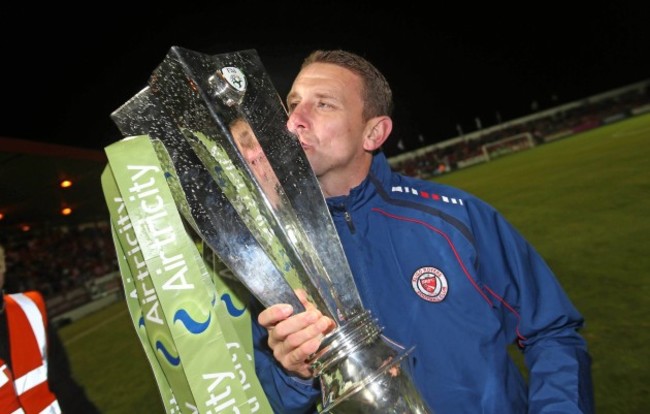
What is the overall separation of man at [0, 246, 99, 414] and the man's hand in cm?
190

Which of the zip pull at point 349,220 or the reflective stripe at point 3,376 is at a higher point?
the zip pull at point 349,220

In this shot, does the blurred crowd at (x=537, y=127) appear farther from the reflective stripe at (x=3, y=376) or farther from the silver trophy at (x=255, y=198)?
the silver trophy at (x=255, y=198)

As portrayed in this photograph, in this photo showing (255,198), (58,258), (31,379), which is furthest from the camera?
Answer: (58,258)

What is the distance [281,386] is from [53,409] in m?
1.83

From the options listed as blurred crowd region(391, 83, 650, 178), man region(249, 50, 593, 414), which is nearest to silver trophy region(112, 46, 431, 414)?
man region(249, 50, 593, 414)

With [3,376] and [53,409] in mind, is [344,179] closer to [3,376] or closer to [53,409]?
[3,376]

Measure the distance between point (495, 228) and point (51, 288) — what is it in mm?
17052

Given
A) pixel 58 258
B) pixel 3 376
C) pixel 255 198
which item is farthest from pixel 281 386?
pixel 58 258

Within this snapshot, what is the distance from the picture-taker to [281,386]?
3.33ft

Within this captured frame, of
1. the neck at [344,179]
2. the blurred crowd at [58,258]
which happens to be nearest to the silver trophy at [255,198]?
the neck at [344,179]

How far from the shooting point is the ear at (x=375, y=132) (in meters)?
1.31

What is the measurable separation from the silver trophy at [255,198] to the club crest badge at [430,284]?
35 centimetres

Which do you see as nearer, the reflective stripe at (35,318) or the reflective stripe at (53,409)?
the reflective stripe at (53,409)

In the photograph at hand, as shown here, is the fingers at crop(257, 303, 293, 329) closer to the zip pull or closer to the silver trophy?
the silver trophy
